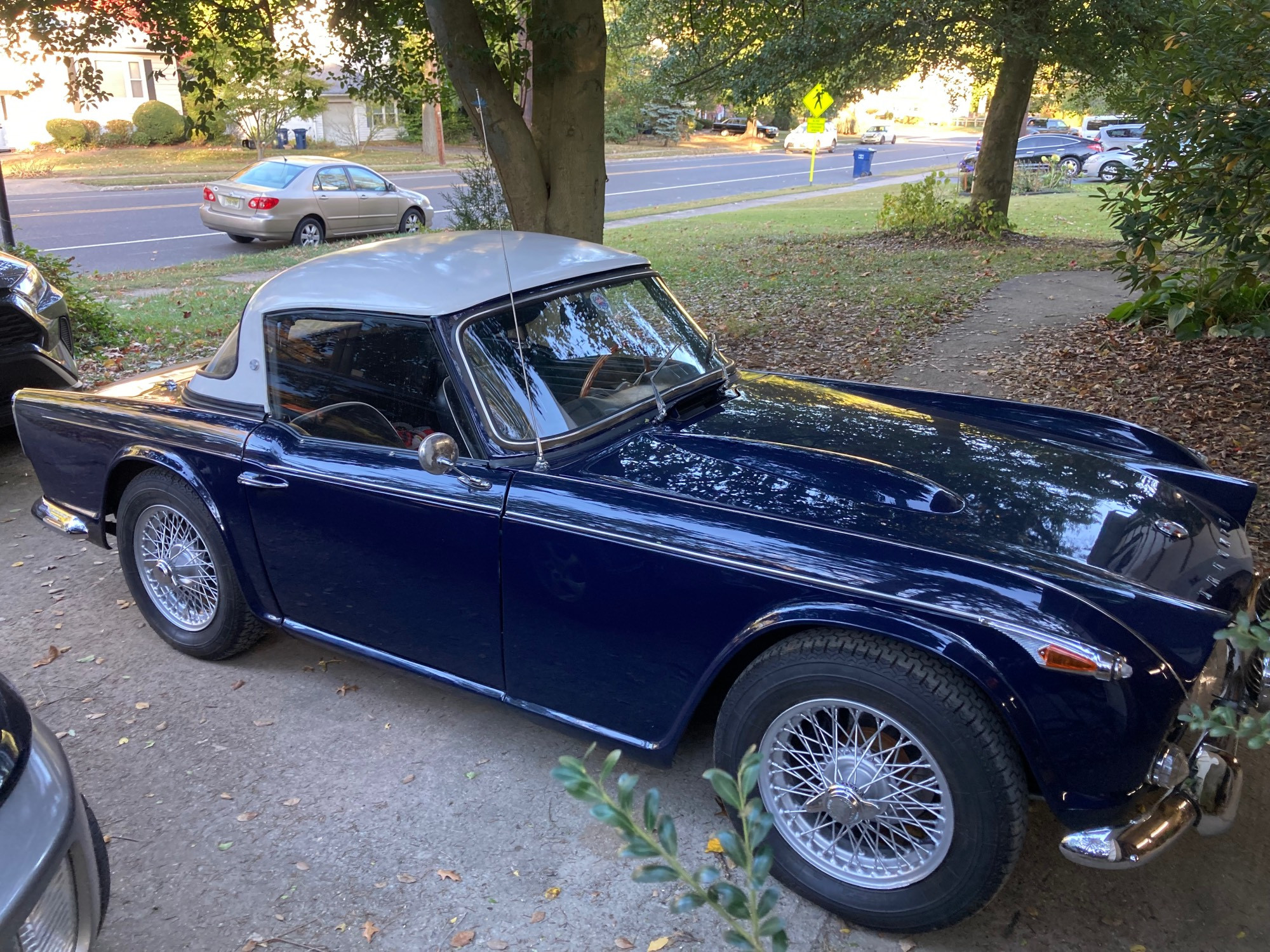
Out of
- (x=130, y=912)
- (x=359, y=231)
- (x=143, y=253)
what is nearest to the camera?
(x=130, y=912)

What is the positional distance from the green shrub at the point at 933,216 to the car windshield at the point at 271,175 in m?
9.49

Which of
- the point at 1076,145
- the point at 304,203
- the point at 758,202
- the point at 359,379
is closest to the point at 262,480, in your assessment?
the point at 359,379

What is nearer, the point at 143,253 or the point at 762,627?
the point at 762,627

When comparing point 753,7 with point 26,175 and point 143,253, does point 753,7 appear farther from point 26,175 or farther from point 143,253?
point 26,175

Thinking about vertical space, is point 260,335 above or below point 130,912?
above

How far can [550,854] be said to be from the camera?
294 centimetres

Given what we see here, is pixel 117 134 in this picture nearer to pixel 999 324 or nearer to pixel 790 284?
pixel 790 284

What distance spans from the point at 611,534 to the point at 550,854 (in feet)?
3.34

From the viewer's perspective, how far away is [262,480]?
348 centimetres

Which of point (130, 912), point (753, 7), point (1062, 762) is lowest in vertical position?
point (130, 912)

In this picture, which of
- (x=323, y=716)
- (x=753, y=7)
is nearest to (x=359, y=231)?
(x=753, y=7)

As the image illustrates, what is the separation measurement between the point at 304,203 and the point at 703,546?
561 inches

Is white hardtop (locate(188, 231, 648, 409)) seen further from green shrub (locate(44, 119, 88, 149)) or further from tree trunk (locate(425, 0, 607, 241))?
green shrub (locate(44, 119, 88, 149))

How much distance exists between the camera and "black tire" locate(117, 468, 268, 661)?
3770 mm
